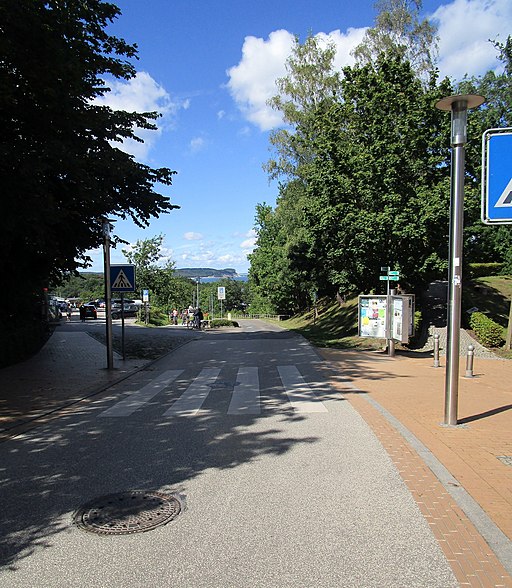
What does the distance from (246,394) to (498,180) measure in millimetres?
6320

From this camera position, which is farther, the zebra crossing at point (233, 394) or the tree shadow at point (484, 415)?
the zebra crossing at point (233, 394)

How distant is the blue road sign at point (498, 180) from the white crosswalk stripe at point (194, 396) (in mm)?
5410

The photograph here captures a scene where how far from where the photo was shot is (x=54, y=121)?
9.09 m

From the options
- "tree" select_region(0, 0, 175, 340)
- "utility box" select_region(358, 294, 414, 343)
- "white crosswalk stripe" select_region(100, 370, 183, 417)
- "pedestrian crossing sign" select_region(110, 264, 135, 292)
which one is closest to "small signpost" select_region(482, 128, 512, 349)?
"white crosswalk stripe" select_region(100, 370, 183, 417)

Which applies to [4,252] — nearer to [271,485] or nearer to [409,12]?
[271,485]

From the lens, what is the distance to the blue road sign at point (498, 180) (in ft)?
14.1

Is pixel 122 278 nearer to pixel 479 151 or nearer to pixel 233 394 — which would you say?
pixel 233 394

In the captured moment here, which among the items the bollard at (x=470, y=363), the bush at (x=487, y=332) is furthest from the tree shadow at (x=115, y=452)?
the bush at (x=487, y=332)

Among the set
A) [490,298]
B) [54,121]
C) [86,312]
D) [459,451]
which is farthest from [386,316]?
[86,312]

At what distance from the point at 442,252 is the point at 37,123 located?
50.9 ft

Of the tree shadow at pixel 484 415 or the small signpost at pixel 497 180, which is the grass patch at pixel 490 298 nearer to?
the tree shadow at pixel 484 415

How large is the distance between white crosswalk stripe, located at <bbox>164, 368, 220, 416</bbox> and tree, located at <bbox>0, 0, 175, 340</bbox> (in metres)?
4.21

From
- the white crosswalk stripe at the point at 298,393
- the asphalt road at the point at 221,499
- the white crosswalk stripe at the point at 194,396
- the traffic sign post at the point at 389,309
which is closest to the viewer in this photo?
the asphalt road at the point at 221,499

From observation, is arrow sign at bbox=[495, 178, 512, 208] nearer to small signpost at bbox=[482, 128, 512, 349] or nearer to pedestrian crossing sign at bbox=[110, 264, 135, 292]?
small signpost at bbox=[482, 128, 512, 349]
